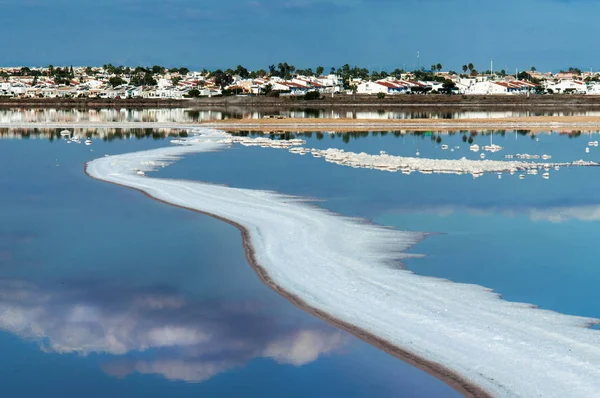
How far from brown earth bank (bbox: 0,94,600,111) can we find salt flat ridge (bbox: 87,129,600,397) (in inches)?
4585

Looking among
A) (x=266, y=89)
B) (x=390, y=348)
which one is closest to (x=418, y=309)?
(x=390, y=348)

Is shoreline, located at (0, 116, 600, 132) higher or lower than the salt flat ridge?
higher

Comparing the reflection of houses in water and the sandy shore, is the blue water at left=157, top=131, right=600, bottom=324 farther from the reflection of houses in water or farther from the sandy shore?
the sandy shore

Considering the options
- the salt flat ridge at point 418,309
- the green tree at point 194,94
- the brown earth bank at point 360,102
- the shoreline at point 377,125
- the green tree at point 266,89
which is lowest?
the salt flat ridge at point 418,309

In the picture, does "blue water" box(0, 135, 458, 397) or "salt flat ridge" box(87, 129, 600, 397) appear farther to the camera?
"blue water" box(0, 135, 458, 397)

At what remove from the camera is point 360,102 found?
15362cm

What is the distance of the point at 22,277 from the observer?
709 inches

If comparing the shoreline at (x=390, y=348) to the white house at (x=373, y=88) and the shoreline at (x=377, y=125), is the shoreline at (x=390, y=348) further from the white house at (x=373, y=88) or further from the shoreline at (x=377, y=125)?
the white house at (x=373, y=88)

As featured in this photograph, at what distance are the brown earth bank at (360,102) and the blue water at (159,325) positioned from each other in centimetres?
11754

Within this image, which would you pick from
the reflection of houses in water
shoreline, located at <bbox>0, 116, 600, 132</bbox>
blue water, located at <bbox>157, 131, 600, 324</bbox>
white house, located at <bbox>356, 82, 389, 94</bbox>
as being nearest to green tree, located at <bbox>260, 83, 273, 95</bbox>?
white house, located at <bbox>356, 82, 389, 94</bbox>

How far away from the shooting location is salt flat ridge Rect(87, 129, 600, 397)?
37.6ft

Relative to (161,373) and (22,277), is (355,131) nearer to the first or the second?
(22,277)

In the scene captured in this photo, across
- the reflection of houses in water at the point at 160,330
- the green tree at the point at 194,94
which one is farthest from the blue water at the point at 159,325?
the green tree at the point at 194,94

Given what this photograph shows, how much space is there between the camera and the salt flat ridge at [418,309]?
37.6ft
